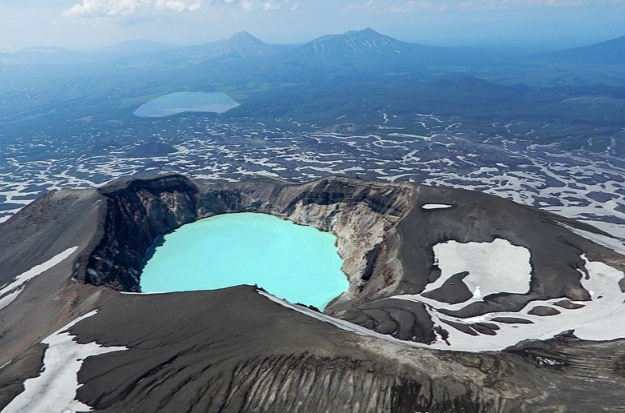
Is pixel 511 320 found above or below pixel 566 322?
below

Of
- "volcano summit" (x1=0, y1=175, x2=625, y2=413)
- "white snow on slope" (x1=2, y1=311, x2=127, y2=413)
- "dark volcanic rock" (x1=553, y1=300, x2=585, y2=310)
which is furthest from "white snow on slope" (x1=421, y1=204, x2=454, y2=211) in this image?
"white snow on slope" (x1=2, y1=311, x2=127, y2=413)

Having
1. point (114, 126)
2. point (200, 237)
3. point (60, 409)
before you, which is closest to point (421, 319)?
point (60, 409)

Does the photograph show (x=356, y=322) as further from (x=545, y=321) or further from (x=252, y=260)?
(x=252, y=260)

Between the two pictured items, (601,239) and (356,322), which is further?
(601,239)

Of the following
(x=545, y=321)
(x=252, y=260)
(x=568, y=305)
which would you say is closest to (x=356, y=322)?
(x=545, y=321)

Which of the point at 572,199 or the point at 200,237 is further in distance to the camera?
the point at 572,199

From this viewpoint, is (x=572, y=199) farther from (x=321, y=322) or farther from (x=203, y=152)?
(x=203, y=152)

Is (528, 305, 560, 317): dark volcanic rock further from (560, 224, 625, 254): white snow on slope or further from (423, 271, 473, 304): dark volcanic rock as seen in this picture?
(560, 224, 625, 254): white snow on slope
